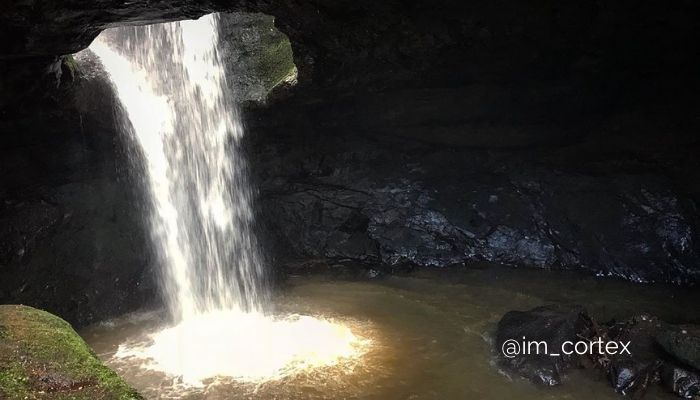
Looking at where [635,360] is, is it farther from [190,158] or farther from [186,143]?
[186,143]

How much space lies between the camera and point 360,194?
410 inches

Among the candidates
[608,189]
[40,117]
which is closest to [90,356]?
[40,117]

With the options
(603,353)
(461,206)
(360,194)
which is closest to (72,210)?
(360,194)

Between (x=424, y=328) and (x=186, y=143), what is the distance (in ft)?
18.8

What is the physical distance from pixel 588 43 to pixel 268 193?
6.58m

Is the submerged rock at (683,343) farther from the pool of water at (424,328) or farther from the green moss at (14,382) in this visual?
the green moss at (14,382)

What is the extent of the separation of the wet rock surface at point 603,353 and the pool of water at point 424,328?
5.3 inches

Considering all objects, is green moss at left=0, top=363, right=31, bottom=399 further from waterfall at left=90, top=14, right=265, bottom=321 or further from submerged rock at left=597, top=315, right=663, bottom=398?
waterfall at left=90, top=14, right=265, bottom=321

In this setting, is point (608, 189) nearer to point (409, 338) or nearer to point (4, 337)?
point (409, 338)

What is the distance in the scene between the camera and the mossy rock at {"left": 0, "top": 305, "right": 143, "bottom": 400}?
2744 mm

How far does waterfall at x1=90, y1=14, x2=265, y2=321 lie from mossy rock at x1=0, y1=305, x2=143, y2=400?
559 cm

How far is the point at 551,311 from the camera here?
6145 mm

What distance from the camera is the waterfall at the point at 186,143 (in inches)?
356

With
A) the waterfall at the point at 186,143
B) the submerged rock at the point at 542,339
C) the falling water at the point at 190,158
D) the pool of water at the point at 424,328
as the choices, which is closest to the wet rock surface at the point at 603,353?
the submerged rock at the point at 542,339
